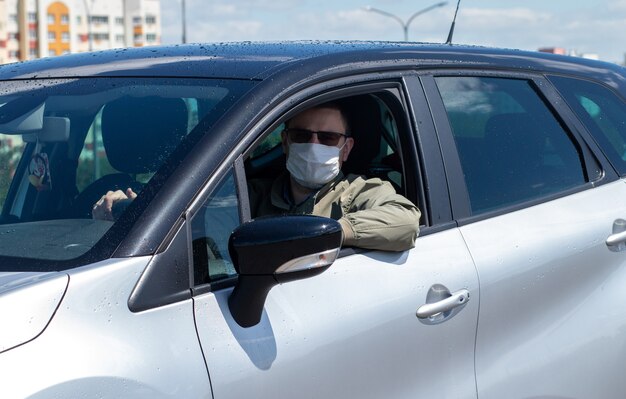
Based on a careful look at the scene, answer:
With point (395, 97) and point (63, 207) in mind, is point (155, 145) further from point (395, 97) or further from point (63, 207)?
point (395, 97)

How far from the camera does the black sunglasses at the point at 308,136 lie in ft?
11.5

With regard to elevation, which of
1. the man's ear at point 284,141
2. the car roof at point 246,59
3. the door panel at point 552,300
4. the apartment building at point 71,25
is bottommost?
the door panel at point 552,300

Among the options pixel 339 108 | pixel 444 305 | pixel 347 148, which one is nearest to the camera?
pixel 444 305

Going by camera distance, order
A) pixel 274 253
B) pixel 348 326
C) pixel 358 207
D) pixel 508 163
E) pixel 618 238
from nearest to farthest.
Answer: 1. pixel 274 253
2. pixel 348 326
3. pixel 358 207
4. pixel 508 163
5. pixel 618 238

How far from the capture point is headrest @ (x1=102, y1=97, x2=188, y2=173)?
284 cm

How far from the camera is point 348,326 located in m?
2.83

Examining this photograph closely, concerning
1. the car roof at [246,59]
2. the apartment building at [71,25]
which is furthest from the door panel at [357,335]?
the apartment building at [71,25]

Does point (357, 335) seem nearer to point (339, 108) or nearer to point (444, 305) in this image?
point (444, 305)

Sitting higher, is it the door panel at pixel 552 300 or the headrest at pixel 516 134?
the headrest at pixel 516 134

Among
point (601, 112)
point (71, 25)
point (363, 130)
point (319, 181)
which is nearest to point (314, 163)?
point (319, 181)

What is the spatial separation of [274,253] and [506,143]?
1571 millimetres

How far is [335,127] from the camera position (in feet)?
11.6

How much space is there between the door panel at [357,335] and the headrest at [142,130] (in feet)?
1.50

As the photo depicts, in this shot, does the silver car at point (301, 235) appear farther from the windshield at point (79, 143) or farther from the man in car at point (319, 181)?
the man in car at point (319, 181)
